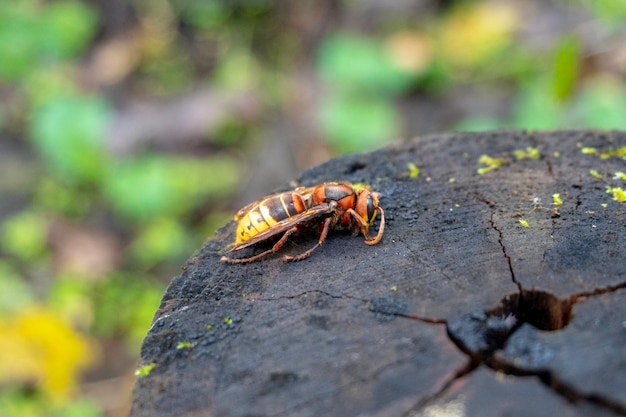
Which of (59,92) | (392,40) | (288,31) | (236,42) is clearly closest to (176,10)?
(236,42)

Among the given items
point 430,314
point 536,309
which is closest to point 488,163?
point 536,309

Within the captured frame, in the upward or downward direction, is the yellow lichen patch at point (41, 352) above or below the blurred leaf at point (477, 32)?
below

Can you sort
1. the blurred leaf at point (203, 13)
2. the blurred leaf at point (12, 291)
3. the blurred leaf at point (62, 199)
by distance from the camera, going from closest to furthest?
the blurred leaf at point (12, 291)
the blurred leaf at point (62, 199)
the blurred leaf at point (203, 13)

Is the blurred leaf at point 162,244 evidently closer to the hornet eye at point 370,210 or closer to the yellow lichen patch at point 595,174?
the hornet eye at point 370,210

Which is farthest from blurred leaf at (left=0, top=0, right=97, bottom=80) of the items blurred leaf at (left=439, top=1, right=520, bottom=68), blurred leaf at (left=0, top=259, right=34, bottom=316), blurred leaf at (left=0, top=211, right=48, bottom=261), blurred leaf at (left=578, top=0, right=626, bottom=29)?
blurred leaf at (left=578, top=0, right=626, bottom=29)

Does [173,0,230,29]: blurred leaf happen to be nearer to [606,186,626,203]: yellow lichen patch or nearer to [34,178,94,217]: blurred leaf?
[34,178,94,217]: blurred leaf

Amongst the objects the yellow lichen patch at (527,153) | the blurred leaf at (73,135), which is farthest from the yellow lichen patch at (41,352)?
the yellow lichen patch at (527,153)

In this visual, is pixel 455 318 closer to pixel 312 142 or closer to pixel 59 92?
pixel 312 142
